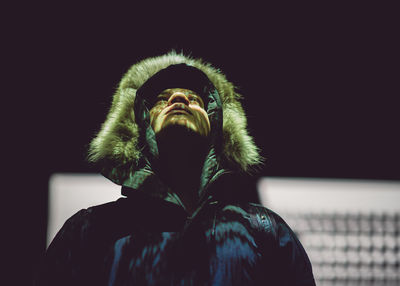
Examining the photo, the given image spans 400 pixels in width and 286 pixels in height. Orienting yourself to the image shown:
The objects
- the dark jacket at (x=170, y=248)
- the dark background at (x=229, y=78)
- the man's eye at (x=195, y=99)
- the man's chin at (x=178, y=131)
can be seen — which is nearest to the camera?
the dark jacket at (x=170, y=248)

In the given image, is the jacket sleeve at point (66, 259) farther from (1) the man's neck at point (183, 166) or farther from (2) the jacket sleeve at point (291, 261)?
(2) the jacket sleeve at point (291, 261)

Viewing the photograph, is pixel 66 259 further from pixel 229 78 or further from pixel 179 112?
pixel 229 78

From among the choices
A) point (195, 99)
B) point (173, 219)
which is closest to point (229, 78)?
point (195, 99)

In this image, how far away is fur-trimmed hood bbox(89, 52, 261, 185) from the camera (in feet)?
2.37

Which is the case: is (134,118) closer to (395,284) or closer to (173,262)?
(173,262)

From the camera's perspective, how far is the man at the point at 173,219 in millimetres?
600

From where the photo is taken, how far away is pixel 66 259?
2.03 feet

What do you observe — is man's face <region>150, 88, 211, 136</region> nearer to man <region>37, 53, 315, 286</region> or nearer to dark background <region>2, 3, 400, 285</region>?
man <region>37, 53, 315, 286</region>

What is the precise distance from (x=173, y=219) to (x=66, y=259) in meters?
0.22

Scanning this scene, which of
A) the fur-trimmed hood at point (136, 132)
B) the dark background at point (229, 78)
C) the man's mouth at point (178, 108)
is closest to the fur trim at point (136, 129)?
the fur-trimmed hood at point (136, 132)

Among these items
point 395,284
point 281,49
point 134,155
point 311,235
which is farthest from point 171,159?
point 395,284

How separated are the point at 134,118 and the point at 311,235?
686mm

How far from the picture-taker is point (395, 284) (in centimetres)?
100

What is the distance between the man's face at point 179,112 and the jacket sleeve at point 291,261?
0.28 metres
